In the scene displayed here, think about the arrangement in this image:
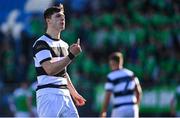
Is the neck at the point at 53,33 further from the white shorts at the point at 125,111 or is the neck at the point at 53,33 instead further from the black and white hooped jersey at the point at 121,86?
the white shorts at the point at 125,111

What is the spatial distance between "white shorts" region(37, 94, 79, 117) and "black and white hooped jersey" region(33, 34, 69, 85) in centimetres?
18

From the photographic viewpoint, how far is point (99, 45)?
21.4 meters

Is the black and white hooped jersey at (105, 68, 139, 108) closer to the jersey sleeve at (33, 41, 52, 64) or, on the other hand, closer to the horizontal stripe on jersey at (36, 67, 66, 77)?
the horizontal stripe on jersey at (36, 67, 66, 77)

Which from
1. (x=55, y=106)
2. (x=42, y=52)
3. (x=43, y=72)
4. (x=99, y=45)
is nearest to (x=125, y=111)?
(x=55, y=106)

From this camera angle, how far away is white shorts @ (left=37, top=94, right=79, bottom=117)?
8648 millimetres

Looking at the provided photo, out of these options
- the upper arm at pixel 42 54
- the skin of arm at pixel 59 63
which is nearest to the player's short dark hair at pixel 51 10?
the upper arm at pixel 42 54

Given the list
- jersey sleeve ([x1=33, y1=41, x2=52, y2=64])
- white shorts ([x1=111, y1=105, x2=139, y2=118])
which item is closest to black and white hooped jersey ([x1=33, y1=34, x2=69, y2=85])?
jersey sleeve ([x1=33, y1=41, x2=52, y2=64])

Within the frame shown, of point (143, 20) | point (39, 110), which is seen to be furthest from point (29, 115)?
point (39, 110)

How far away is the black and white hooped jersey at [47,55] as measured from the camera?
8.55 m

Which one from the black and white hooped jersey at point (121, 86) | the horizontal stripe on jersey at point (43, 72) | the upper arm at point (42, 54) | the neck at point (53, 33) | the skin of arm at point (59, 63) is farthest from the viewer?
the black and white hooped jersey at point (121, 86)

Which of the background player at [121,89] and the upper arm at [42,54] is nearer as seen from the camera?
the upper arm at [42,54]

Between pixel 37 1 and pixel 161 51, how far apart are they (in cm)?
373

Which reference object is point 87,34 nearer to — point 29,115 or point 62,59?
point 29,115

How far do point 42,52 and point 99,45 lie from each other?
12.9 metres
